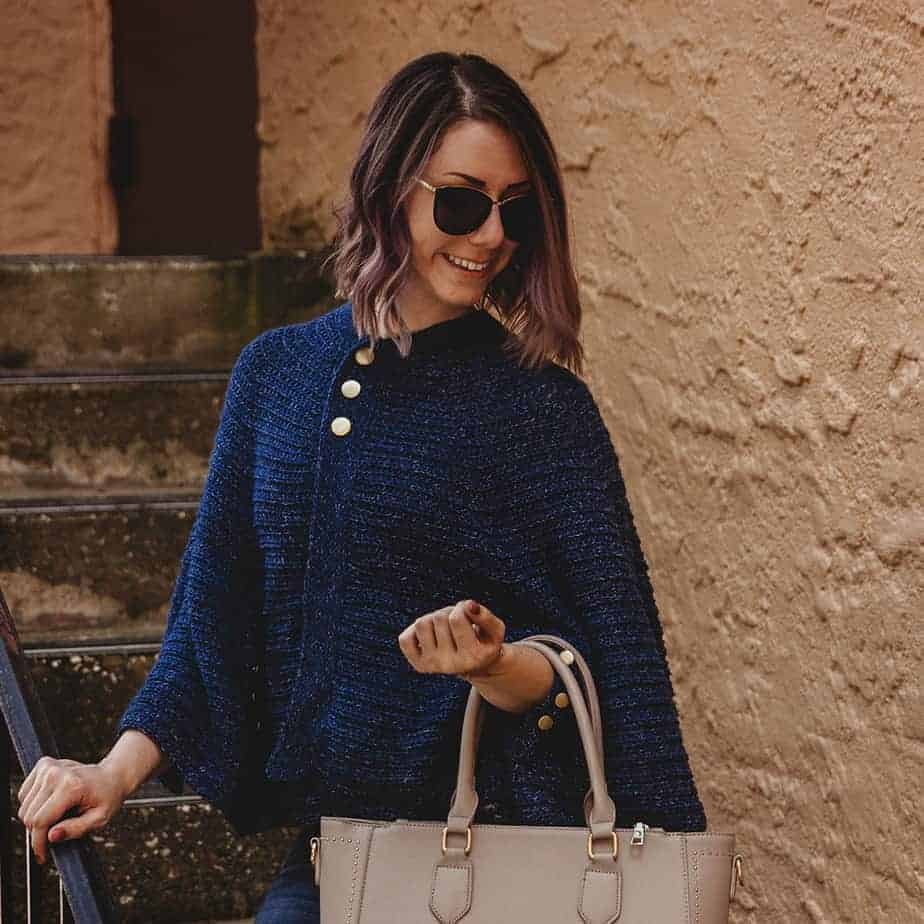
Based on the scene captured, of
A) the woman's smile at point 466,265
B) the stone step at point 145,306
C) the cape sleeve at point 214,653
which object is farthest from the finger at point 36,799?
the stone step at point 145,306

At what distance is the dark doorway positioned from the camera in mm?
5121

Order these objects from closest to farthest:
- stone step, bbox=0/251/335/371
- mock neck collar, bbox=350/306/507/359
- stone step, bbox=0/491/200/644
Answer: mock neck collar, bbox=350/306/507/359 → stone step, bbox=0/491/200/644 → stone step, bbox=0/251/335/371

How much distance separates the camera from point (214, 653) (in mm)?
2053

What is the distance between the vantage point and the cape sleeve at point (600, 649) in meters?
1.93

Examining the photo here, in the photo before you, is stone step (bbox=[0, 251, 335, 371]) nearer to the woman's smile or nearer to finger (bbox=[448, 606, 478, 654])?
the woman's smile

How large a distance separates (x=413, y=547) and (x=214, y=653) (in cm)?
30

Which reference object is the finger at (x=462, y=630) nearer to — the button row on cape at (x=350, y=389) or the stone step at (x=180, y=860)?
the button row on cape at (x=350, y=389)

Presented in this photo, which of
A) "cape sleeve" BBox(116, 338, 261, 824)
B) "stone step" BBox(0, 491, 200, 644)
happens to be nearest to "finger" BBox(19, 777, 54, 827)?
"cape sleeve" BBox(116, 338, 261, 824)

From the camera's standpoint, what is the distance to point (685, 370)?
3033mm

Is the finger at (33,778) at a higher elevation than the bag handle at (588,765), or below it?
below

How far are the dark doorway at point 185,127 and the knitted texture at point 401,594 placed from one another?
128 inches

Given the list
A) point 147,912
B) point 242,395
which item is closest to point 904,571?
point 242,395

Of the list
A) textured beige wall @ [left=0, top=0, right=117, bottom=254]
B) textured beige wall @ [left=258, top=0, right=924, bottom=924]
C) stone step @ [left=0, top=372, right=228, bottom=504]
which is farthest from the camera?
textured beige wall @ [left=0, top=0, right=117, bottom=254]

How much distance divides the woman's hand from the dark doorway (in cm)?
349
